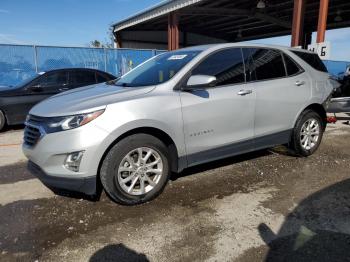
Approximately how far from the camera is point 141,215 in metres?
3.37

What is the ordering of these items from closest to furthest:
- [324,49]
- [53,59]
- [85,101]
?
[85,101] → [324,49] → [53,59]

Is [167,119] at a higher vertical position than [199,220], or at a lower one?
higher

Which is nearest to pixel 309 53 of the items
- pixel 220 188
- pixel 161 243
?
pixel 220 188

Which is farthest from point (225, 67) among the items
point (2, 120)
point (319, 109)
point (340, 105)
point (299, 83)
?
point (2, 120)

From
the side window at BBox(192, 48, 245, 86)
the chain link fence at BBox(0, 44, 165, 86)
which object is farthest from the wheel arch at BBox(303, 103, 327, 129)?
the chain link fence at BBox(0, 44, 165, 86)

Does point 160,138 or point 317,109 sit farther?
point 317,109

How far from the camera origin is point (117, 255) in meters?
2.68

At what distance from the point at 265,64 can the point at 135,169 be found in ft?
8.05

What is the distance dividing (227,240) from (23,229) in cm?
195

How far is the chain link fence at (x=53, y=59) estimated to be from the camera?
13.6 meters

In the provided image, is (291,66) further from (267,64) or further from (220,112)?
(220,112)

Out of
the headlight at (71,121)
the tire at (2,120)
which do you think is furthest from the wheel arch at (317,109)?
the tire at (2,120)

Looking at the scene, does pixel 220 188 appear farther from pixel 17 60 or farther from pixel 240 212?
pixel 17 60

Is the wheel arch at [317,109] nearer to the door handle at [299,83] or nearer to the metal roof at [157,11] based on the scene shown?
the door handle at [299,83]
